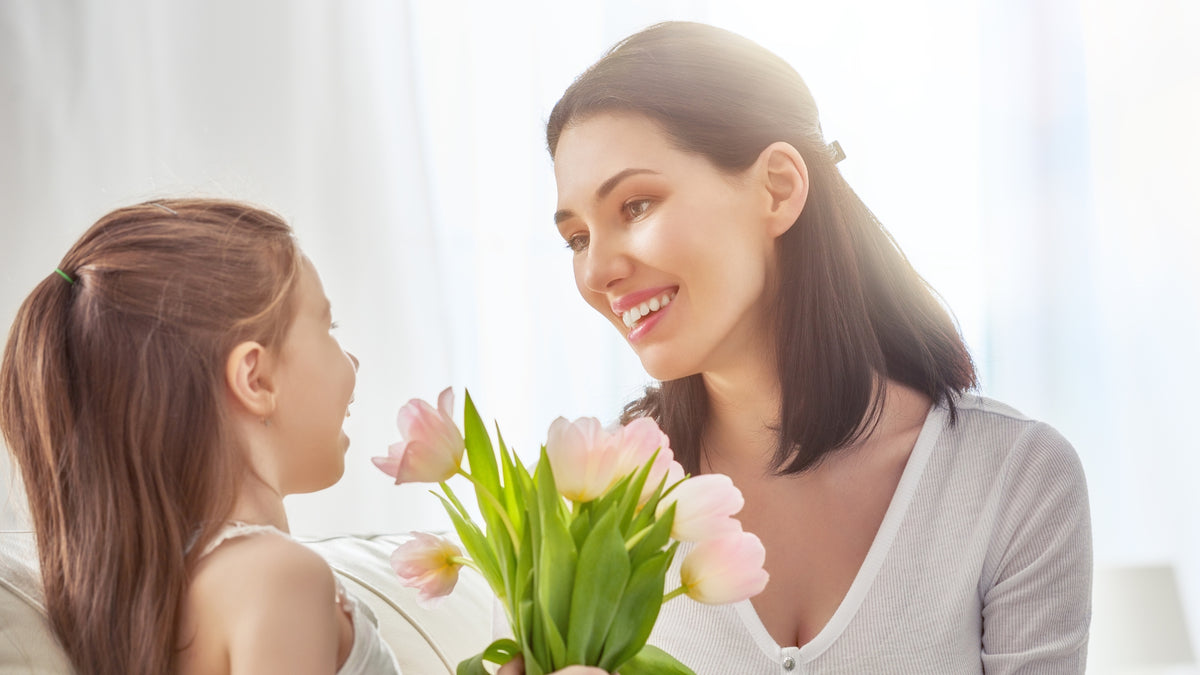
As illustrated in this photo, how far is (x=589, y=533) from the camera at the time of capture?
0.81 meters

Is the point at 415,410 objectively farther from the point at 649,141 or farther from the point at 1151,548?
the point at 1151,548

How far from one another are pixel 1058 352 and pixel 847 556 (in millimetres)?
1551

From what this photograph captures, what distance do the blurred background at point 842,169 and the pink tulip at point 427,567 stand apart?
153cm

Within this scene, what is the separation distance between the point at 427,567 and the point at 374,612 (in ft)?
1.76

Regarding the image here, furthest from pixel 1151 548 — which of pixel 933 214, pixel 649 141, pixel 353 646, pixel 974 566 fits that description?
pixel 353 646

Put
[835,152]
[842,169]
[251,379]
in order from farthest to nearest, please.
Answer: [842,169] < [835,152] < [251,379]

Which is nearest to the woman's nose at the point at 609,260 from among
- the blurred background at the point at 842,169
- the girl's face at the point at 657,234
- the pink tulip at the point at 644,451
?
the girl's face at the point at 657,234

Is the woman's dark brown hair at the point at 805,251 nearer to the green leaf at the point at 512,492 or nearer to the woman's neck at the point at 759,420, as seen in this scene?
the woman's neck at the point at 759,420

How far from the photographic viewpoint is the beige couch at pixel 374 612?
3.22 feet

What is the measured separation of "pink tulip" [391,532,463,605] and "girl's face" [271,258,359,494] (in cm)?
22

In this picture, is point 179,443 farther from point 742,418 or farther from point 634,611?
point 742,418

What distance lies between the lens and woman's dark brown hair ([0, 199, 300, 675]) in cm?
96

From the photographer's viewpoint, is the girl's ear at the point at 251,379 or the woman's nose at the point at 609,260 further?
the woman's nose at the point at 609,260

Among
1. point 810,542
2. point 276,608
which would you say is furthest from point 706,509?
point 810,542
